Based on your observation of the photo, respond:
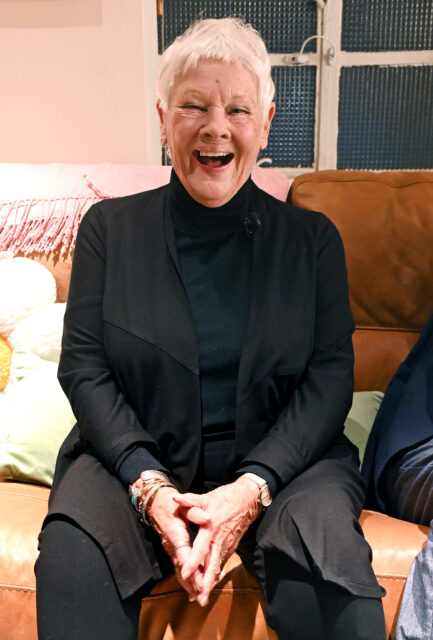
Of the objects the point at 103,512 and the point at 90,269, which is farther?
Result: the point at 90,269

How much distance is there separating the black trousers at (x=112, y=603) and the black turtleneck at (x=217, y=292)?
30 centimetres

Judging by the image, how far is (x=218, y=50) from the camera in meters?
1.28

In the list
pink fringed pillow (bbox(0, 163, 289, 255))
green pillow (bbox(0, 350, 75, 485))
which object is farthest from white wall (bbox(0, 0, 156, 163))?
green pillow (bbox(0, 350, 75, 485))

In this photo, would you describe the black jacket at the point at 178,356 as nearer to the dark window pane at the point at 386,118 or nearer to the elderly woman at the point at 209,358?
the elderly woman at the point at 209,358

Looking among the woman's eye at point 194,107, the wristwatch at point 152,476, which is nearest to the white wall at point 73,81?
the woman's eye at point 194,107

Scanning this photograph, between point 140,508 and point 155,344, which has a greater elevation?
point 155,344

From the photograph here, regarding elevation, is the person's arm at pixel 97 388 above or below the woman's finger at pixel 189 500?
above

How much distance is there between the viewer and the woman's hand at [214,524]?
1068 mm

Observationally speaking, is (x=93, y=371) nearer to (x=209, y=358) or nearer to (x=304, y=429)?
(x=209, y=358)

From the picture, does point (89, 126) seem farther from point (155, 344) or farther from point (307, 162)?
point (155, 344)

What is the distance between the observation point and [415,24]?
8.05ft

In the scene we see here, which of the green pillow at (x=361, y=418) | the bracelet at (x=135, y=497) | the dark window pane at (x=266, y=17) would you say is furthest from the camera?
the dark window pane at (x=266, y=17)

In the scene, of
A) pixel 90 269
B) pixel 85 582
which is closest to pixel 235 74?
pixel 90 269

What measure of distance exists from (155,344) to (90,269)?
0.21m
